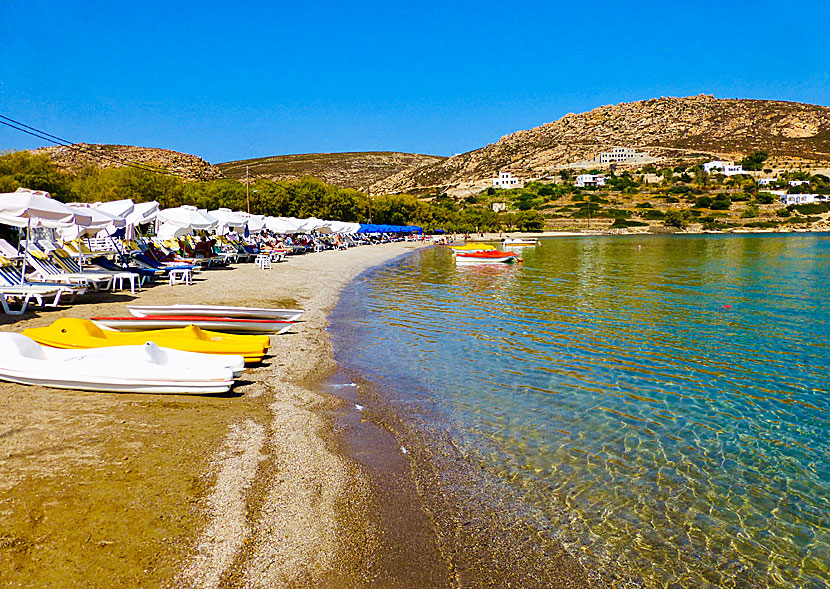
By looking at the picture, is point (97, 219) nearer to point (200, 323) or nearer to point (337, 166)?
point (200, 323)

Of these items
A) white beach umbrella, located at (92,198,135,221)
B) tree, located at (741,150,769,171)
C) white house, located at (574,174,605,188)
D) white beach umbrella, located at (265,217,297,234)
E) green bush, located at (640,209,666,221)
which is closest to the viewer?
white beach umbrella, located at (92,198,135,221)

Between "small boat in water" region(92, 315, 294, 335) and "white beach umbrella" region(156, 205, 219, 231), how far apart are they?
13.0 m

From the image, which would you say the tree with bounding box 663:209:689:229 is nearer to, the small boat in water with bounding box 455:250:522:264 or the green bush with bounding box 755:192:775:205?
the green bush with bounding box 755:192:775:205

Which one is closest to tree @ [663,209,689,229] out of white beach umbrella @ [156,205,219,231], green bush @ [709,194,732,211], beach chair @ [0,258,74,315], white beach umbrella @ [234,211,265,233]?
green bush @ [709,194,732,211]

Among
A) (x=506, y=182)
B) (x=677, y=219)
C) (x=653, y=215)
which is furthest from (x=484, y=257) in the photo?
(x=506, y=182)

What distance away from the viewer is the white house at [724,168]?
379ft

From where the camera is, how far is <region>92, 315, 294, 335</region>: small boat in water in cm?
1016

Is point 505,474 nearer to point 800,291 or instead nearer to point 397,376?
point 397,376

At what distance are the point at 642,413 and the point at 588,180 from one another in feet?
408

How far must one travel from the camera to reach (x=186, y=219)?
2342 cm

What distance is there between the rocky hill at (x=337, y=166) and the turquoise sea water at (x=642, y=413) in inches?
Result: 5058

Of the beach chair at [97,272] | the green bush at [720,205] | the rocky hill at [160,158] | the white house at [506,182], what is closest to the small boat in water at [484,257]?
the beach chair at [97,272]

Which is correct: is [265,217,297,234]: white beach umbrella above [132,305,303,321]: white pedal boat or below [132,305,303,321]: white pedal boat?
above

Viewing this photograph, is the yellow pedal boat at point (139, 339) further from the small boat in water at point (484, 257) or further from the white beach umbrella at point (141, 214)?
the small boat in water at point (484, 257)
